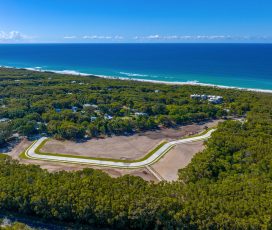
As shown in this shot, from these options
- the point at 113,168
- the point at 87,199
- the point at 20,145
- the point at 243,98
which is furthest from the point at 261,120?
the point at 20,145

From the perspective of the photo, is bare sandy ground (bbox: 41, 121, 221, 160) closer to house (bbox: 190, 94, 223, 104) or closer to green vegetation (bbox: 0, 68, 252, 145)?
green vegetation (bbox: 0, 68, 252, 145)

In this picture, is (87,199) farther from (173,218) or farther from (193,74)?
(193,74)

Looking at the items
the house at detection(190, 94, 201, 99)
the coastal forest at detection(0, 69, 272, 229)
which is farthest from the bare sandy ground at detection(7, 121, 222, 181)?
the house at detection(190, 94, 201, 99)

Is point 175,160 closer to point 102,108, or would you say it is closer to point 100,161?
point 100,161

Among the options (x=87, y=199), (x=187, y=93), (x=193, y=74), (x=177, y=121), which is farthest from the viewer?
(x=193, y=74)

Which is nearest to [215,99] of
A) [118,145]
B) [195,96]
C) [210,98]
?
[210,98]

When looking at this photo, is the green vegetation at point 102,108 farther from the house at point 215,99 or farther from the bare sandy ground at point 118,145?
the bare sandy ground at point 118,145

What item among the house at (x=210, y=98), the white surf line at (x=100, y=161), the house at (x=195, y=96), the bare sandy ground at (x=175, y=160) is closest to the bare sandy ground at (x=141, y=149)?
the bare sandy ground at (x=175, y=160)
